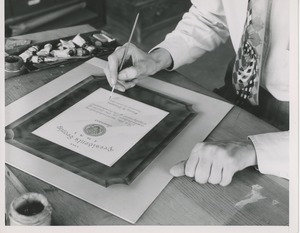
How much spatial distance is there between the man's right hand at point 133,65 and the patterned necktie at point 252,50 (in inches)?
8.1

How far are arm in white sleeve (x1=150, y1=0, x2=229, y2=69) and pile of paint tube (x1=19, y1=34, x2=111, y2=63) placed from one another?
0.68 ft

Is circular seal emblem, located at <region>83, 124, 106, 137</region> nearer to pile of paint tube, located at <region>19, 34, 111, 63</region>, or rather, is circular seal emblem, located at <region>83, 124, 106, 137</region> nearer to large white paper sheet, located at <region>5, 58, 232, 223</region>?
large white paper sheet, located at <region>5, 58, 232, 223</region>

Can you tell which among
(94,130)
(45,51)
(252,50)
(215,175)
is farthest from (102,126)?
(252,50)

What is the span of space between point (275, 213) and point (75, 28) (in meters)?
0.85

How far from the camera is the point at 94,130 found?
0.78 meters

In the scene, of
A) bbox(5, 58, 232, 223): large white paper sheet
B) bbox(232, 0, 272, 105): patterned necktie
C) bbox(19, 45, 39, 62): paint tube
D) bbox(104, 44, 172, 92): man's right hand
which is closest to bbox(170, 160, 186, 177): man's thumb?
bbox(5, 58, 232, 223): large white paper sheet

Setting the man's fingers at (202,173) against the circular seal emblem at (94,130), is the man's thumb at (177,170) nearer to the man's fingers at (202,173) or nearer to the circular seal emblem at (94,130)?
the man's fingers at (202,173)

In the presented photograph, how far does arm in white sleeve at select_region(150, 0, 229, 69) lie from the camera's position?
1085mm

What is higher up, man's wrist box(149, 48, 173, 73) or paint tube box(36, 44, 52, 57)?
paint tube box(36, 44, 52, 57)

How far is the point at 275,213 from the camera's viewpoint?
665 millimetres

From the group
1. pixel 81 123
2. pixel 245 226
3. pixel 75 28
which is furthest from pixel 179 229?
pixel 75 28

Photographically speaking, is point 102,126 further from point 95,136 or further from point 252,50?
A: point 252,50

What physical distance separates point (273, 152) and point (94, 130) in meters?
0.36

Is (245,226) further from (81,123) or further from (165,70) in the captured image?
(165,70)
